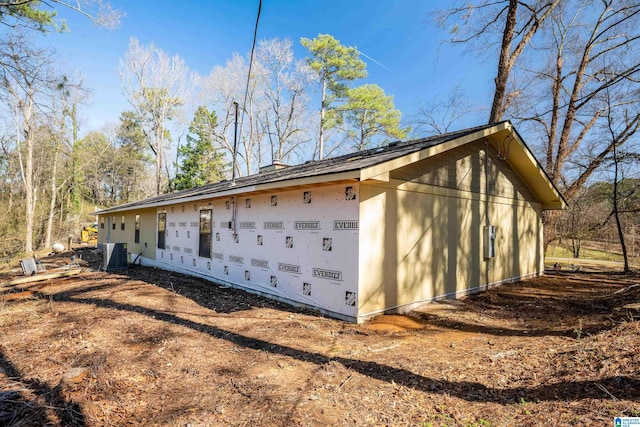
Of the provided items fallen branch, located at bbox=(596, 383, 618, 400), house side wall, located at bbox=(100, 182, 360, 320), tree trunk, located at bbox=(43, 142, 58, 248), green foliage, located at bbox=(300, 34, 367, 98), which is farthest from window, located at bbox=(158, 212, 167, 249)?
tree trunk, located at bbox=(43, 142, 58, 248)

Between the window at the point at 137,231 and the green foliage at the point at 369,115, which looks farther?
the green foliage at the point at 369,115

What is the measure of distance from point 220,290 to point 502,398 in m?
7.12

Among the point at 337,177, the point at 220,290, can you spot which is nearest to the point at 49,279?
the point at 220,290

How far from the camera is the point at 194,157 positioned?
27062 millimetres

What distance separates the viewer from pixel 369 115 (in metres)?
22.9

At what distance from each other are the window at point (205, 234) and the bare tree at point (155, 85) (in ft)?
58.7

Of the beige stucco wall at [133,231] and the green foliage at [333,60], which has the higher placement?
the green foliage at [333,60]

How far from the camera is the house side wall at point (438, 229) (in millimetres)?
5785

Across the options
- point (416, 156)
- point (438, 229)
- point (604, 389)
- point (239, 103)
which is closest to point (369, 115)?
point (239, 103)

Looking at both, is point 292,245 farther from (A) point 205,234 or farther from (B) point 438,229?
(A) point 205,234

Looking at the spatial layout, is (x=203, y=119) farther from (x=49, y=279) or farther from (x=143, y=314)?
(x=143, y=314)

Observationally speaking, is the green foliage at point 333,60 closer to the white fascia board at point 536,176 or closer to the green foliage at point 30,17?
the white fascia board at point 536,176

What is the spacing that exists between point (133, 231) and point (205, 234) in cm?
852

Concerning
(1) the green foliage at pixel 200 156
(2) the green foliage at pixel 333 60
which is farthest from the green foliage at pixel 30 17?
(1) the green foliage at pixel 200 156
